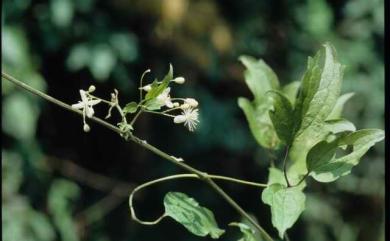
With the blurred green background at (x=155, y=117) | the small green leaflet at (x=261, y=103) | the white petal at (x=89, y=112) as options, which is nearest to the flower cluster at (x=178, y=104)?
the white petal at (x=89, y=112)

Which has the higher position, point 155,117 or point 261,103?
point 155,117

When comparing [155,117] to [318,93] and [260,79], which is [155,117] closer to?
[260,79]

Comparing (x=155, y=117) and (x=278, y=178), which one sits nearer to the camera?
(x=278, y=178)

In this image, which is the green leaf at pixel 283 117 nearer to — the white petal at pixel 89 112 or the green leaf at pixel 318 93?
the green leaf at pixel 318 93

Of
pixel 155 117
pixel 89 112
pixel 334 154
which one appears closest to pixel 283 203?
pixel 334 154

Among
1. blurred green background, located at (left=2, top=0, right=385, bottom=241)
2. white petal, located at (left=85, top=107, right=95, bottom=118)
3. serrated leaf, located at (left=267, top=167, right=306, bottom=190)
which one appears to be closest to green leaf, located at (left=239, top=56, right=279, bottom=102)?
serrated leaf, located at (left=267, top=167, right=306, bottom=190)

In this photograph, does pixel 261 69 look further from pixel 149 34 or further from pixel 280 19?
pixel 280 19
